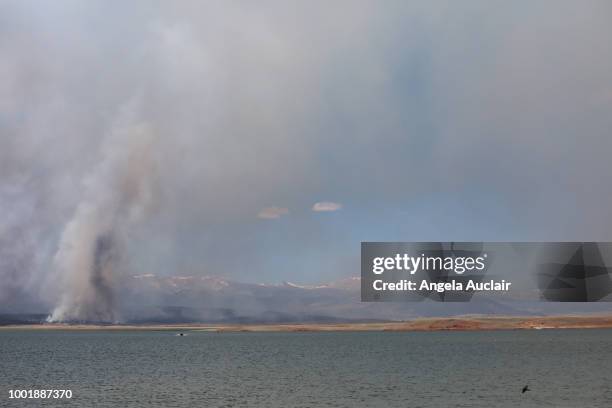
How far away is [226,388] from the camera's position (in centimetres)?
10506

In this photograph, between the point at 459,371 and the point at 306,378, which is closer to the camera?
the point at 306,378

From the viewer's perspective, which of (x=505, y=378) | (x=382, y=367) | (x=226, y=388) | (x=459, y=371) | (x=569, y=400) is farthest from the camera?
(x=382, y=367)

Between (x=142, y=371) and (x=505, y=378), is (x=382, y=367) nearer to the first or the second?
(x=505, y=378)

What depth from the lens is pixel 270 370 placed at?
141375 mm

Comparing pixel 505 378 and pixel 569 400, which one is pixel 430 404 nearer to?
pixel 569 400

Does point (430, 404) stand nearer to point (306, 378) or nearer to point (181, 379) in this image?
point (306, 378)

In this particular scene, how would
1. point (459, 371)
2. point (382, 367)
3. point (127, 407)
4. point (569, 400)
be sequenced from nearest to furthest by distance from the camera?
point (127, 407), point (569, 400), point (459, 371), point (382, 367)

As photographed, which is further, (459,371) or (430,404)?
(459,371)

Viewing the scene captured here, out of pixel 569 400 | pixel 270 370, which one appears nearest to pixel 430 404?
pixel 569 400

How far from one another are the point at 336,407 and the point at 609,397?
37235 mm

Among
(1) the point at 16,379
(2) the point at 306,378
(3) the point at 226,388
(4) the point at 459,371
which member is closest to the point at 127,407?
(3) the point at 226,388

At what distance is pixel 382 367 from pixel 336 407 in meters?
64.0

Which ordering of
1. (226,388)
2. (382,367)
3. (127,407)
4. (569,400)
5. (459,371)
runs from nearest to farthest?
(127,407) < (569,400) < (226,388) < (459,371) < (382,367)

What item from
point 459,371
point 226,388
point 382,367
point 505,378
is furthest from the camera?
point 382,367
